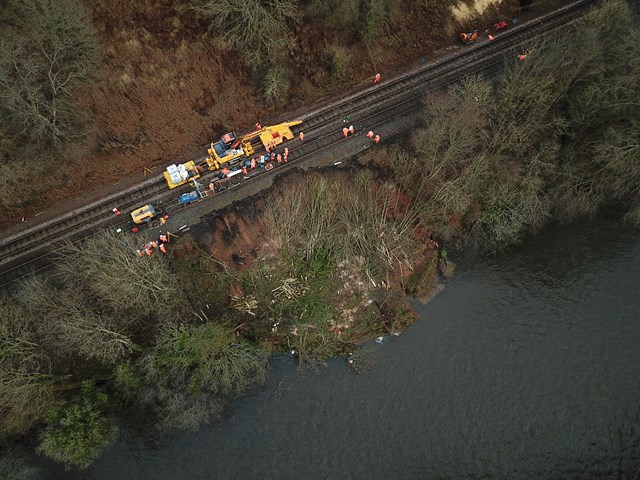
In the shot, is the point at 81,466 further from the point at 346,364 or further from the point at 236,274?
the point at 346,364

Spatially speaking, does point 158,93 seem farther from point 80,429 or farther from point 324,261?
point 80,429

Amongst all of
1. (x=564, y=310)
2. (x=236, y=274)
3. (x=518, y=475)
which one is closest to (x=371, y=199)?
(x=236, y=274)

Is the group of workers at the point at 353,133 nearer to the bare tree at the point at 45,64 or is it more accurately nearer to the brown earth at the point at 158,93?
the brown earth at the point at 158,93

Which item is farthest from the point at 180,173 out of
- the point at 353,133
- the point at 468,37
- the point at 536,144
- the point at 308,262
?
the point at 536,144

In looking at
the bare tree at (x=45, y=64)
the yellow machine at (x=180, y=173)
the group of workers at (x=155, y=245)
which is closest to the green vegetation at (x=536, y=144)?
the yellow machine at (x=180, y=173)

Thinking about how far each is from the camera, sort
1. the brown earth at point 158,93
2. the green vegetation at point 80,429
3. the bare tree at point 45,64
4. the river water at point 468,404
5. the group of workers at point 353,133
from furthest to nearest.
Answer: the group of workers at point 353,133
the brown earth at point 158,93
the river water at point 468,404
the bare tree at point 45,64
the green vegetation at point 80,429

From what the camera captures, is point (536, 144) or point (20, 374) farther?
point (536, 144)
